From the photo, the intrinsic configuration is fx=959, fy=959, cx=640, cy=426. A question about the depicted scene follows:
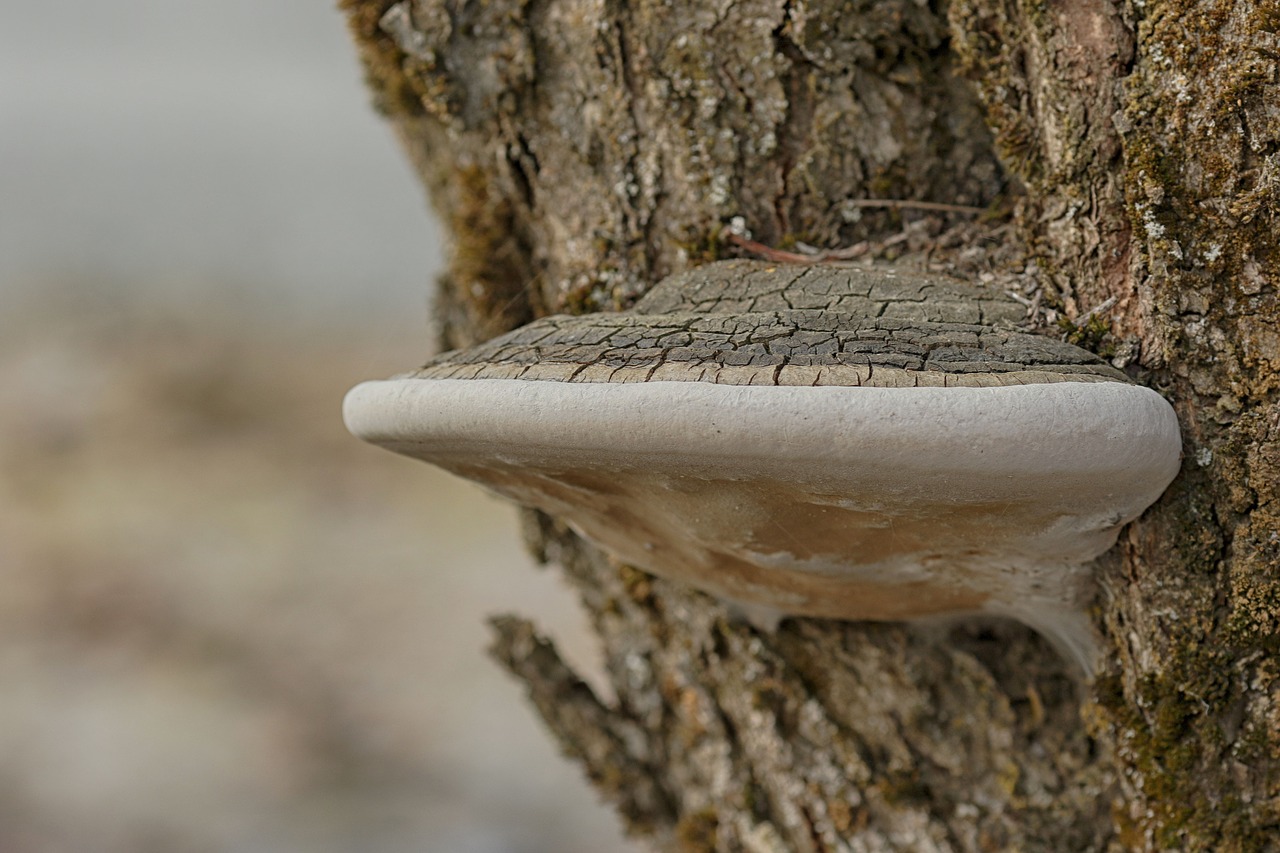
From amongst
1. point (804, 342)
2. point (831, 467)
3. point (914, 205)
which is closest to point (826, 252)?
point (914, 205)

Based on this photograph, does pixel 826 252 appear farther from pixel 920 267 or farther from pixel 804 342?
pixel 804 342

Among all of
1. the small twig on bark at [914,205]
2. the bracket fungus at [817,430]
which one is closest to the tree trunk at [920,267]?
the small twig on bark at [914,205]

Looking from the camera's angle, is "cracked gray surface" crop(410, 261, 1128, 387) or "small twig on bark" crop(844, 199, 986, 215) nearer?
"cracked gray surface" crop(410, 261, 1128, 387)

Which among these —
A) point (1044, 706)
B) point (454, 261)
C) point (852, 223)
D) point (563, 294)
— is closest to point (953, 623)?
point (1044, 706)

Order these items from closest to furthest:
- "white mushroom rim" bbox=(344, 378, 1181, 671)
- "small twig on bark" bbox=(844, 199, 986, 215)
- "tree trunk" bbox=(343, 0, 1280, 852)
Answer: "white mushroom rim" bbox=(344, 378, 1181, 671)
"tree trunk" bbox=(343, 0, 1280, 852)
"small twig on bark" bbox=(844, 199, 986, 215)

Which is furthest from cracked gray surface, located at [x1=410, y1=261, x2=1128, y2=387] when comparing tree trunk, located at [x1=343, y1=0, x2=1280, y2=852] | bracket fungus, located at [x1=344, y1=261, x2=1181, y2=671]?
tree trunk, located at [x1=343, y1=0, x2=1280, y2=852]

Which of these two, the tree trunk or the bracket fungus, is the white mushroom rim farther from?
the tree trunk

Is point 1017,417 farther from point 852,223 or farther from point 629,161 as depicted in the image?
point 629,161
